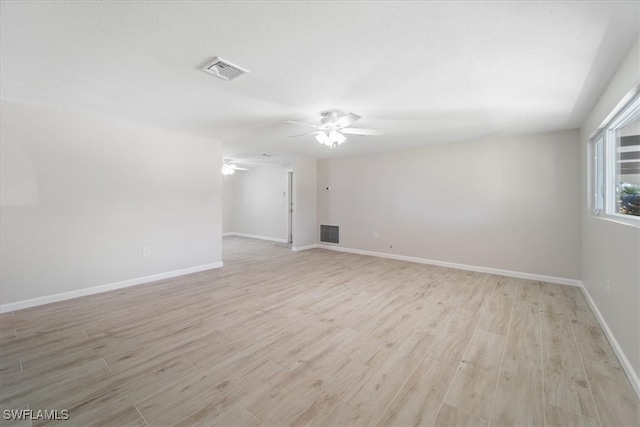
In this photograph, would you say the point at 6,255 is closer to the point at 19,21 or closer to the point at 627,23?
the point at 19,21

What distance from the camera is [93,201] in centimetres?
347

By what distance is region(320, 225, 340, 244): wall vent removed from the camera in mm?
6718

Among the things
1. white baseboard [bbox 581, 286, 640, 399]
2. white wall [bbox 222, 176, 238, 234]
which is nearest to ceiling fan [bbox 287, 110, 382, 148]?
white baseboard [bbox 581, 286, 640, 399]

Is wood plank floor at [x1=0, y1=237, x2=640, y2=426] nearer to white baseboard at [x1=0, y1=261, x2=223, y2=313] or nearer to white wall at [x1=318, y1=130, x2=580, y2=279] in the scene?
white baseboard at [x1=0, y1=261, x2=223, y2=313]

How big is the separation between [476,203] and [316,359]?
410 cm

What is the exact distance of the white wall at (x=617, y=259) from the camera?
1791 mm

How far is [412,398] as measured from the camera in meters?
1.63

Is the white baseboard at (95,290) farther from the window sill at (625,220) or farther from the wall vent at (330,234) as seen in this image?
the window sill at (625,220)

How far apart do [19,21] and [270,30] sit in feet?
5.10

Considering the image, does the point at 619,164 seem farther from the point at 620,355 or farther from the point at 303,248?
the point at 303,248

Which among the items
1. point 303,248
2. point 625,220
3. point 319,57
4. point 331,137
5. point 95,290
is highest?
point 319,57

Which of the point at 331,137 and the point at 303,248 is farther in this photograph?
the point at 303,248

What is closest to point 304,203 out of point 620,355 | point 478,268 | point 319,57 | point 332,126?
point 332,126

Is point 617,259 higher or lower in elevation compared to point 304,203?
lower
